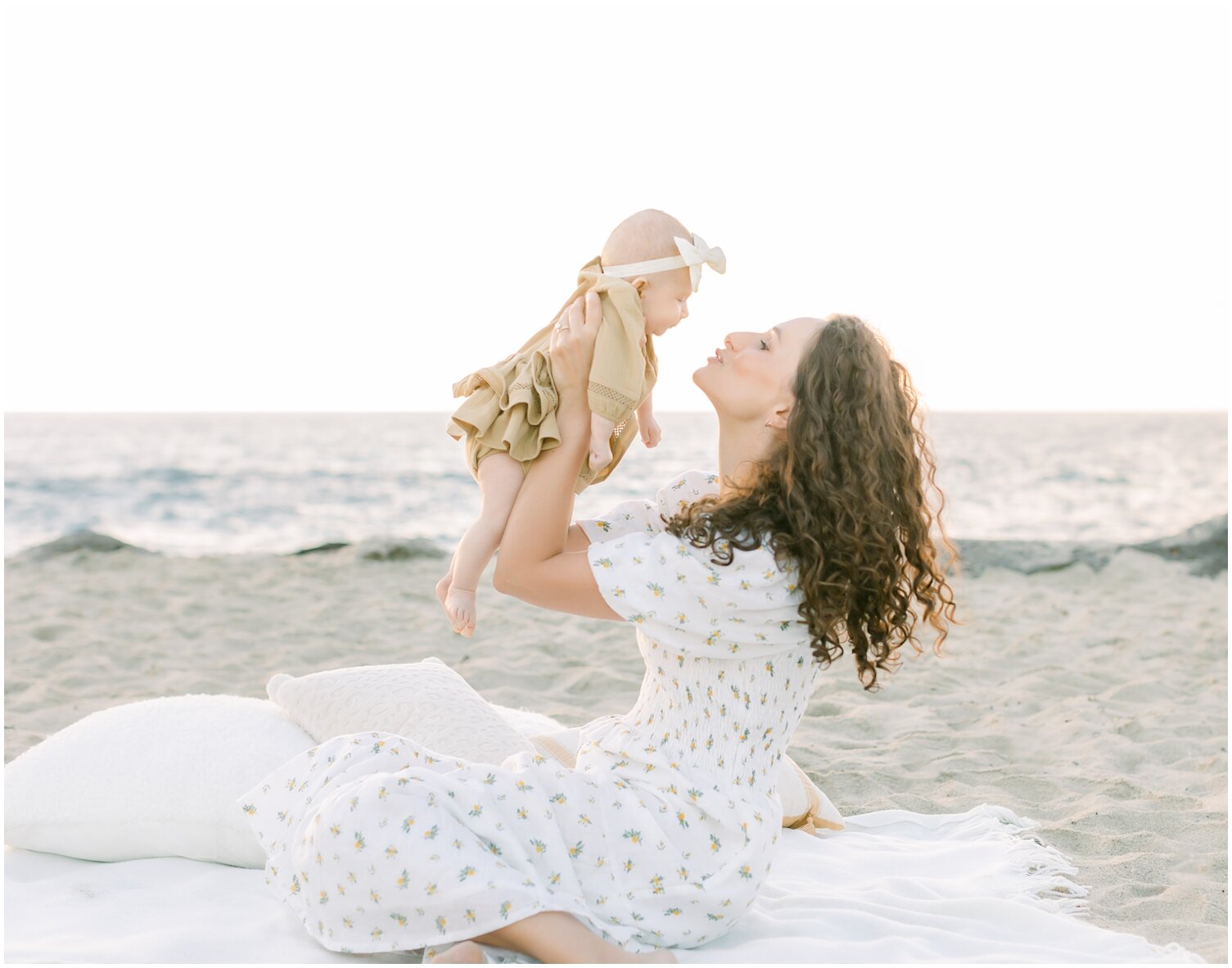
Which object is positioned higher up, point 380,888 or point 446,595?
point 446,595

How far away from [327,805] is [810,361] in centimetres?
145

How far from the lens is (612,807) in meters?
2.42

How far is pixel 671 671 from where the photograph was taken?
8.21ft

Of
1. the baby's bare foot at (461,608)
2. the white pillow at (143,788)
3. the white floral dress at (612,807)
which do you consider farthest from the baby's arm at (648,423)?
the white pillow at (143,788)

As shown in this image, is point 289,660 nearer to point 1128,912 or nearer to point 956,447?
point 1128,912

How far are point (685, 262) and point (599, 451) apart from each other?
1.87 ft

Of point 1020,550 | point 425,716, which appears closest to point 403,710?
point 425,716

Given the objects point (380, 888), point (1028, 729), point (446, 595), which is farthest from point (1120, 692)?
point (380, 888)

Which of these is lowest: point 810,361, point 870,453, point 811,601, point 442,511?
point 442,511

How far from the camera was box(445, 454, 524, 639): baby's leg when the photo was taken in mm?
2727

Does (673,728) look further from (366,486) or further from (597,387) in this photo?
(366,486)

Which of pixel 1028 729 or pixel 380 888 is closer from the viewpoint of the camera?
pixel 380 888

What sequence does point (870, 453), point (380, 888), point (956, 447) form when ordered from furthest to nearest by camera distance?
point (956, 447)
point (870, 453)
point (380, 888)

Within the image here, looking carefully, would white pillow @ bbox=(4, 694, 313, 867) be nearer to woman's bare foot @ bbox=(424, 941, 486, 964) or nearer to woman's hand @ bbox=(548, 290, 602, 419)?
woman's bare foot @ bbox=(424, 941, 486, 964)
